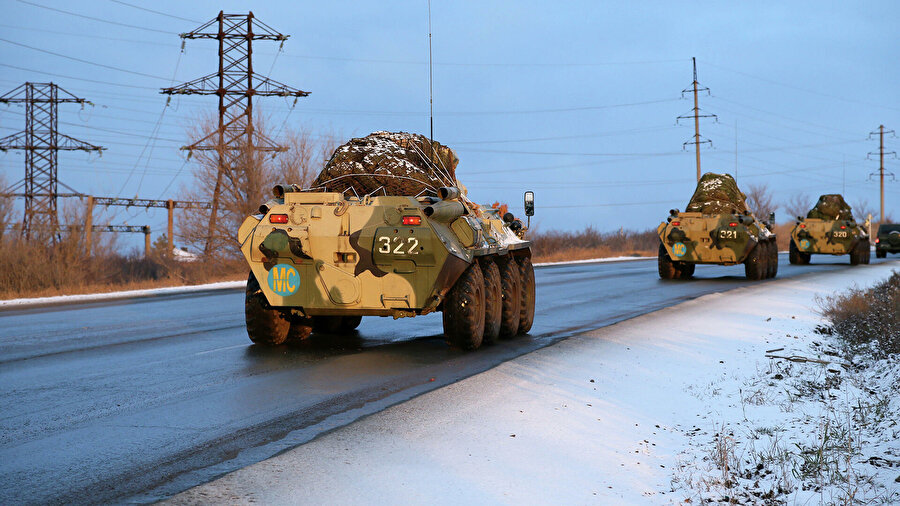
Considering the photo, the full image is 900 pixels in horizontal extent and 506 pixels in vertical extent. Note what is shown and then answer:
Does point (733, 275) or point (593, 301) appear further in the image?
point (733, 275)

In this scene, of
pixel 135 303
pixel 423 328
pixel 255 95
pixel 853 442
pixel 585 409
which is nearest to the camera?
pixel 853 442

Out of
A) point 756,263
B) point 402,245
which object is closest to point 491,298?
point 402,245

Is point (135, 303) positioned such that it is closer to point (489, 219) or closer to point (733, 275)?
point (489, 219)

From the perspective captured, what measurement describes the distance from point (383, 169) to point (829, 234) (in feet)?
90.6

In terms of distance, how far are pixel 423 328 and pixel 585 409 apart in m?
6.06

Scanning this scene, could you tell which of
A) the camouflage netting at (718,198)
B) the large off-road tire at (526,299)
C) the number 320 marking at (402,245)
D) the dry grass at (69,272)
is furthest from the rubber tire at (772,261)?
the number 320 marking at (402,245)

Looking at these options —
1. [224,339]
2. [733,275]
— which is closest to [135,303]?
[224,339]

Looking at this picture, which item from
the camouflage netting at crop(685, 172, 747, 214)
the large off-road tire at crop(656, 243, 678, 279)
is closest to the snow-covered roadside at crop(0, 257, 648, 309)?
the large off-road tire at crop(656, 243, 678, 279)

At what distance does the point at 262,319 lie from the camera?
10508 millimetres

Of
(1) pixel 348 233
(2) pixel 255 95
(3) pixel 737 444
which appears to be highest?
(2) pixel 255 95

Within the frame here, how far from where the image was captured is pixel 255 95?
34594mm

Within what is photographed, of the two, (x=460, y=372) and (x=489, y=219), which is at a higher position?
(x=489, y=219)

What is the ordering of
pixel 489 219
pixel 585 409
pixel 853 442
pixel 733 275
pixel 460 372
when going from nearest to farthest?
1. pixel 853 442
2. pixel 585 409
3. pixel 460 372
4. pixel 489 219
5. pixel 733 275

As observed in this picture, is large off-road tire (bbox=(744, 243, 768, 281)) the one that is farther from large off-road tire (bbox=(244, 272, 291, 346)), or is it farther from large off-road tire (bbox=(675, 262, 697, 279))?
large off-road tire (bbox=(244, 272, 291, 346))
